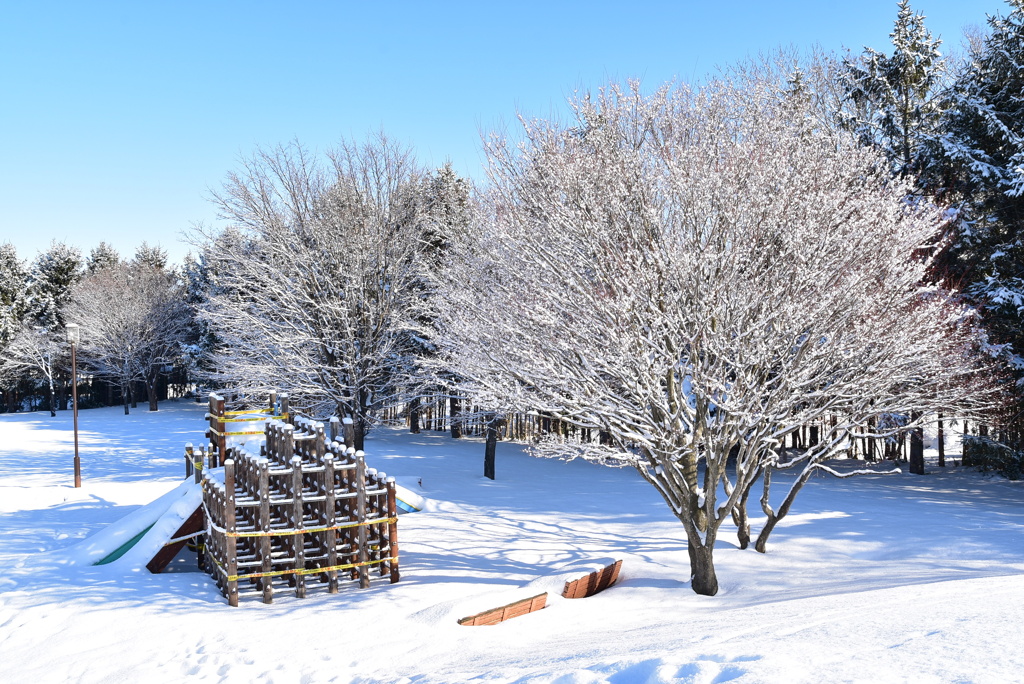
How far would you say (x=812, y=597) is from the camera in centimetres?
756

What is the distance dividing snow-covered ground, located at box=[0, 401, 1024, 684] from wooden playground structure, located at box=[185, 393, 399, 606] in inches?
16.0

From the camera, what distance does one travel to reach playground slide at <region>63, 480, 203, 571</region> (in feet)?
33.2

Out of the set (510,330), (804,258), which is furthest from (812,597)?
(510,330)

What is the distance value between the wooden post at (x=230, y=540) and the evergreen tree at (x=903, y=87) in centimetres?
1913

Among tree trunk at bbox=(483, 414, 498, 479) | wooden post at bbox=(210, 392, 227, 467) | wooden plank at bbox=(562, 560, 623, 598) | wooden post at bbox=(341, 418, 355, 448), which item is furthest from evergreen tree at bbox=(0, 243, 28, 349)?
wooden plank at bbox=(562, 560, 623, 598)

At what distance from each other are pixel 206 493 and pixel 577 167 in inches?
294

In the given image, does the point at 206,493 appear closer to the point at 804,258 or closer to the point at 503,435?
the point at 804,258

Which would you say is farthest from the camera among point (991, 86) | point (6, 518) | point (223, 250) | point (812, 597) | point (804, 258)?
point (223, 250)

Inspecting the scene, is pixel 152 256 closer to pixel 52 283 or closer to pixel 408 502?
pixel 52 283

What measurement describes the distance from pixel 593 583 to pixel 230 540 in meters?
4.76

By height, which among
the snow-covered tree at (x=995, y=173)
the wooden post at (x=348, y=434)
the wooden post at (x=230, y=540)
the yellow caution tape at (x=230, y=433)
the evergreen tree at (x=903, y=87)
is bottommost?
the wooden post at (x=230, y=540)

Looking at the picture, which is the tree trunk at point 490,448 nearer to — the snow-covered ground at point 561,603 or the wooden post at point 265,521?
the snow-covered ground at point 561,603

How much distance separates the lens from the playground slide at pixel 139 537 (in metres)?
10.1

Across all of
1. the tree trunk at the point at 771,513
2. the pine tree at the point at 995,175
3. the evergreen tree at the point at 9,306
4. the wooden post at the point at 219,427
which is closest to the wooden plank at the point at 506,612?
the tree trunk at the point at 771,513
